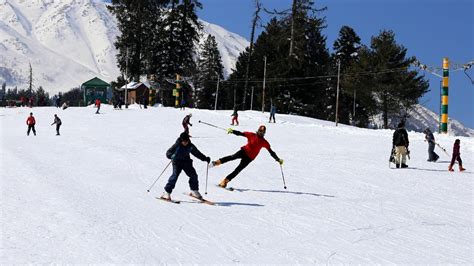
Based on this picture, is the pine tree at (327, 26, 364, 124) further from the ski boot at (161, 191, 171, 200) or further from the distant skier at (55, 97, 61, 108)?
the ski boot at (161, 191, 171, 200)

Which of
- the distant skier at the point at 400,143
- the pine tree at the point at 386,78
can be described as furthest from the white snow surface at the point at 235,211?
the pine tree at the point at 386,78

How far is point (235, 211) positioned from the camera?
984 centimetres

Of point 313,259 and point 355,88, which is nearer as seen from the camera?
point 313,259

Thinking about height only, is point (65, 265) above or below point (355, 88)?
below

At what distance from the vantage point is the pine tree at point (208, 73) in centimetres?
7388

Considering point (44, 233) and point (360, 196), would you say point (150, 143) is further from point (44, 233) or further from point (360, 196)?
point (44, 233)

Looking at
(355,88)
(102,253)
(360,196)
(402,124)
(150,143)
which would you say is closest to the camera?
(102,253)

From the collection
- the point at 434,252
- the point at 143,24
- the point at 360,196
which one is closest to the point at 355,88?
the point at 143,24

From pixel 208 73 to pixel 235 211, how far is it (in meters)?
70.1

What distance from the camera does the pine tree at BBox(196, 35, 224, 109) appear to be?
73875 millimetres

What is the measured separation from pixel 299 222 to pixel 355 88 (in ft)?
166

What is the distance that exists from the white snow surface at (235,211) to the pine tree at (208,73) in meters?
53.2

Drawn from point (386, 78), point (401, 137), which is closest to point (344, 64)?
point (386, 78)

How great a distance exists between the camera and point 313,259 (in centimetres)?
701
